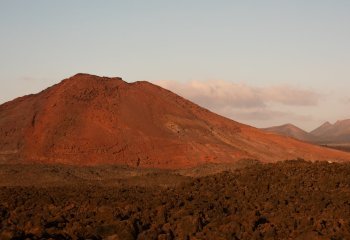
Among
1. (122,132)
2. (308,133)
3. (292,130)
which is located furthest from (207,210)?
(308,133)

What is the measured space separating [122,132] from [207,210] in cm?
2755

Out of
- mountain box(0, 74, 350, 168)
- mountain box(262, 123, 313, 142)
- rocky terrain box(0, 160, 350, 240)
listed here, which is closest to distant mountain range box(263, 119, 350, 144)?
mountain box(262, 123, 313, 142)

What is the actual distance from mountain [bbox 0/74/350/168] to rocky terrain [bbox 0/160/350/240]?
68.7 feet

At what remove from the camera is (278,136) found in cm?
4650

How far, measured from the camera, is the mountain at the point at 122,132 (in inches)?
1478

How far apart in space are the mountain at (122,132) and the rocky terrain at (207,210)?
825 inches

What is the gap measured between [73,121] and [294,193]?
94.0 ft

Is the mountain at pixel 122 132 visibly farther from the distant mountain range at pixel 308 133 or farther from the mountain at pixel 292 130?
the mountain at pixel 292 130

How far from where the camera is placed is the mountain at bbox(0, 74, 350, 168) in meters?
37.5

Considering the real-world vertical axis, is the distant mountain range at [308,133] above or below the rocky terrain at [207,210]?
above

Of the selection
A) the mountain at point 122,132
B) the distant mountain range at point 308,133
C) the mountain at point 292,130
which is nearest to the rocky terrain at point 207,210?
the mountain at point 122,132

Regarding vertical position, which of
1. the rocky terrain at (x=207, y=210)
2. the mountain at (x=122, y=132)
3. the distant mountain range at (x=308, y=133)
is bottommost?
the rocky terrain at (x=207, y=210)

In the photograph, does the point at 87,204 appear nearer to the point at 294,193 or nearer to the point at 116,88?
the point at 294,193

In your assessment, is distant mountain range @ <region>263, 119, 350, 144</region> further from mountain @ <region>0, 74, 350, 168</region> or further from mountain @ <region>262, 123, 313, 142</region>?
mountain @ <region>0, 74, 350, 168</region>
